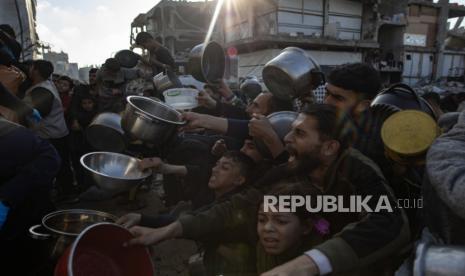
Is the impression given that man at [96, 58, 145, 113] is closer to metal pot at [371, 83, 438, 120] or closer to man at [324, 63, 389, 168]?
man at [324, 63, 389, 168]

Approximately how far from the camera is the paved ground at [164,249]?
356 cm

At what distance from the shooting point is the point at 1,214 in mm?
1892

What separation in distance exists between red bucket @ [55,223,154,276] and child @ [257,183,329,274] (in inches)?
23.4

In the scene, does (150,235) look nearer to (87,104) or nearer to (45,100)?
(45,100)

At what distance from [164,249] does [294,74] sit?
8.35ft

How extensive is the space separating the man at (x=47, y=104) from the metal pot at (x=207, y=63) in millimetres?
2035

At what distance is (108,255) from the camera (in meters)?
1.64

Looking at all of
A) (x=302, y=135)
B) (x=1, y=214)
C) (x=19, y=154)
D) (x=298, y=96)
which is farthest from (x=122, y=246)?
(x=298, y=96)

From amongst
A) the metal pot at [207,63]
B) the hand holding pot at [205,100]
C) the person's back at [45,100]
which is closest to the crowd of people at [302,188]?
the hand holding pot at [205,100]

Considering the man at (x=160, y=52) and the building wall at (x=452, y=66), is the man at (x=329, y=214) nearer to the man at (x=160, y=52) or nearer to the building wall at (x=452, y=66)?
the man at (x=160, y=52)

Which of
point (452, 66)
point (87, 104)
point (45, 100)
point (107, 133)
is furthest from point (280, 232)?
point (452, 66)

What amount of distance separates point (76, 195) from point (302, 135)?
501cm

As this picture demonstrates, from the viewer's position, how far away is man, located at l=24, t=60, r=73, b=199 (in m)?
4.29

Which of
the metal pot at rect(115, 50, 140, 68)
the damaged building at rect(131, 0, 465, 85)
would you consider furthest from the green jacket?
the damaged building at rect(131, 0, 465, 85)
